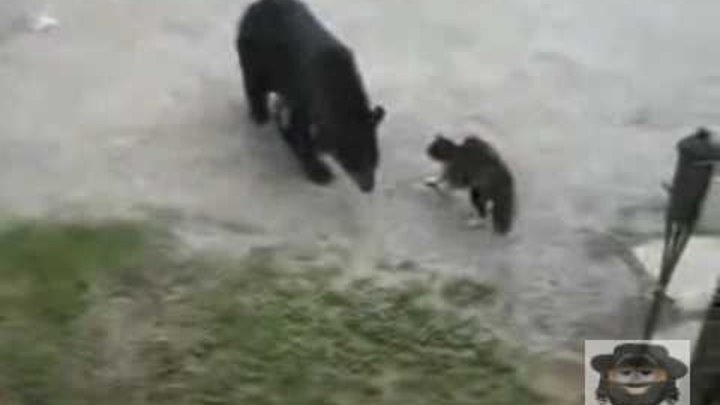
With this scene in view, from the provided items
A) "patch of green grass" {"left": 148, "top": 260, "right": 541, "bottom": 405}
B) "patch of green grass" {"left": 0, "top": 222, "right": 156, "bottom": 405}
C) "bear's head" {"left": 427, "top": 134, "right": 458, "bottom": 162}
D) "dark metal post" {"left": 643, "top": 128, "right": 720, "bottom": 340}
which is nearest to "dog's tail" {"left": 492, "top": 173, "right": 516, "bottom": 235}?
"bear's head" {"left": 427, "top": 134, "right": 458, "bottom": 162}

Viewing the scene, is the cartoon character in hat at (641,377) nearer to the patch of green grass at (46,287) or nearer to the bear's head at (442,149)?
the bear's head at (442,149)

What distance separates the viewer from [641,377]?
13.9 ft

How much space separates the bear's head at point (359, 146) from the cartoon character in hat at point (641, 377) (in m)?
1.20

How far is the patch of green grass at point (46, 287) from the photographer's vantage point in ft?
14.9

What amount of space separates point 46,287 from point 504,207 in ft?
5.00

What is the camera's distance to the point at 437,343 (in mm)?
4707

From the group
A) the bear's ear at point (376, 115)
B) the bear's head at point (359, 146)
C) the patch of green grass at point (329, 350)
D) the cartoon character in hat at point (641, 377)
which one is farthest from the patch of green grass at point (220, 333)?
the bear's ear at point (376, 115)

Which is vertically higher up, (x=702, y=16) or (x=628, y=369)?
(x=702, y=16)

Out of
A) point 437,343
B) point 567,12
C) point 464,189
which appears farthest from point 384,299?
point 567,12

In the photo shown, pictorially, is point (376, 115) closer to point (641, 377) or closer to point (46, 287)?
point (46, 287)

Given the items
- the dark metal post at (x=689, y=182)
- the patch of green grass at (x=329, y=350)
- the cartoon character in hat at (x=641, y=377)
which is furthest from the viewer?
the patch of green grass at (x=329, y=350)

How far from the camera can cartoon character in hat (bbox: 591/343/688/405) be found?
4.21 meters

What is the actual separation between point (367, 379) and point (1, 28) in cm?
252

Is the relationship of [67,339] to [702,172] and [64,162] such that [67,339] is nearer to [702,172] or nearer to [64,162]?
[64,162]
